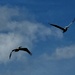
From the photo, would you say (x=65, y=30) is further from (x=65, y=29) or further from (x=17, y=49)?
(x=17, y=49)

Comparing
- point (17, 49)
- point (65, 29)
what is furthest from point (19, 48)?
point (65, 29)

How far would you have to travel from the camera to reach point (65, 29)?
208 ft

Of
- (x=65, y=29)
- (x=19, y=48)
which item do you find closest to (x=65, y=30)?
(x=65, y=29)

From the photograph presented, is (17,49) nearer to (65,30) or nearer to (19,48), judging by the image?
(19,48)

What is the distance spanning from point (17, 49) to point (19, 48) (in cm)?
95

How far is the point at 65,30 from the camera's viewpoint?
62.9 m

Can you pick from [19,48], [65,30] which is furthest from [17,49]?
[65,30]

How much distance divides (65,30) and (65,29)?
1.55ft

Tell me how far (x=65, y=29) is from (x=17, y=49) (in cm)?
1534

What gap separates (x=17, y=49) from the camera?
68125 mm

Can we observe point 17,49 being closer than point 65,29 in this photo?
No

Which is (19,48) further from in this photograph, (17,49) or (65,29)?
(65,29)

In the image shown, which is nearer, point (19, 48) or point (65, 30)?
point (65, 30)

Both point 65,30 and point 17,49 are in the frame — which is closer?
point 65,30
